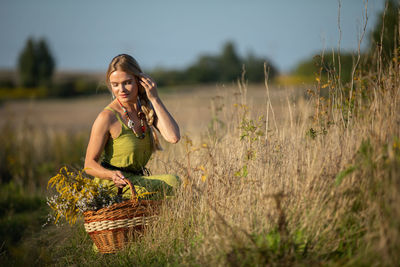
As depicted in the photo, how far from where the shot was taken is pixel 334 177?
264 cm

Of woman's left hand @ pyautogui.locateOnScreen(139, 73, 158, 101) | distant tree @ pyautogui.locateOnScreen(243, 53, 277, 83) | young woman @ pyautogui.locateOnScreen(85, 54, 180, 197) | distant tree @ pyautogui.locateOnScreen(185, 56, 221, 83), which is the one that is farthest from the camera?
distant tree @ pyautogui.locateOnScreen(185, 56, 221, 83)

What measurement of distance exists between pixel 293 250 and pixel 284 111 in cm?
244

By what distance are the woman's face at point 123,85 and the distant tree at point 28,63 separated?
136 feet

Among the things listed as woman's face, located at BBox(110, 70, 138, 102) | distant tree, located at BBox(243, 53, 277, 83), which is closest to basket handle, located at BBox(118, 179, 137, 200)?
woman's face, located at BBox(110, 70, 138, 102)

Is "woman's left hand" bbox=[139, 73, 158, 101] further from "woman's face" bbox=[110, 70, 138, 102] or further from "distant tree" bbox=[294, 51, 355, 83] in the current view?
"distant tree" bbox=[294, 51, 355, 83]

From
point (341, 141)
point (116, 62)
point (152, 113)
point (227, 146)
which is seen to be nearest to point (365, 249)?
point (341, 141)

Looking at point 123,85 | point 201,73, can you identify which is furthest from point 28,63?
point 123,85

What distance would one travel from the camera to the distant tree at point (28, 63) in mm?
40625

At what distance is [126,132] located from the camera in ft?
11.1

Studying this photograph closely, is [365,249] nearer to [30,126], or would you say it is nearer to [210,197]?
[210,197]

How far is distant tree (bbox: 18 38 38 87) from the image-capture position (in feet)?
133

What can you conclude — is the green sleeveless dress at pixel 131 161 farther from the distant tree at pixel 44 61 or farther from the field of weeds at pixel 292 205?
the distant tree at pixel 44 61

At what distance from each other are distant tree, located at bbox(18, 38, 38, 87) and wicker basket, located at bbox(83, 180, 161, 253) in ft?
137

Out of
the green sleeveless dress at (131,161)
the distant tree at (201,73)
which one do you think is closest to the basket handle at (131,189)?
the green sleeveless dress at (131,161)
